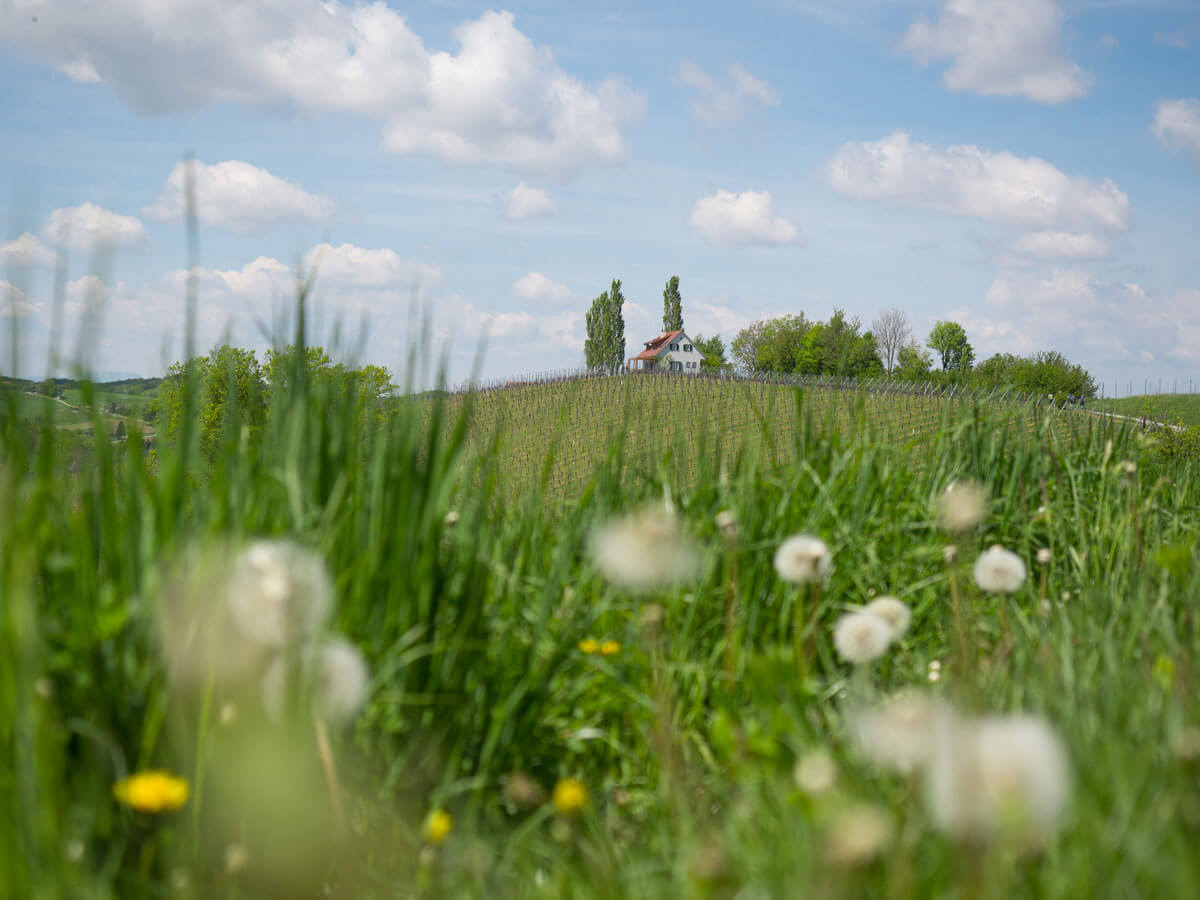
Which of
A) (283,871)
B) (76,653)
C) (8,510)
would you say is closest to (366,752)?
(283,871)

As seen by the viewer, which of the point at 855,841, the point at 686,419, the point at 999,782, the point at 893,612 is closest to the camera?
the point at 855,841

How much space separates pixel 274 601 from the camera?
133cm

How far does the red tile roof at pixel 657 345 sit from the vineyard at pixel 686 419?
154 ft

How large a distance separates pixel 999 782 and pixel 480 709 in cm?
112

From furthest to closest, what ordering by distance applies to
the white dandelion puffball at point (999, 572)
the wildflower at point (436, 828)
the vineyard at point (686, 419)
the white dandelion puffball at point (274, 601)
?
the vineyard at point (686, 419)
the white dandelion puffball at point (999, 572)
the wildflower at point (436, 828)
the white dandelion puffball at point (274, 601)

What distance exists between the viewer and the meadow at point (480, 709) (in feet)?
3.98

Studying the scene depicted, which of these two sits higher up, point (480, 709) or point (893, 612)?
point (893, 612)

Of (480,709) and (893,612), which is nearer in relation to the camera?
(480,709)

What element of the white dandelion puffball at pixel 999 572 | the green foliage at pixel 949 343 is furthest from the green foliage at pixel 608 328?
the white dandelion puffball at pixel 999 572

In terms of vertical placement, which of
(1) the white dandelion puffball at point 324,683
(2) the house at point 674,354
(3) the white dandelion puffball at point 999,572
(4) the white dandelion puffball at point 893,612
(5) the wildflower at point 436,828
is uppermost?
(2) the house at point 674,354

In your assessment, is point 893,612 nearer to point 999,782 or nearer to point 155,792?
point 999,782

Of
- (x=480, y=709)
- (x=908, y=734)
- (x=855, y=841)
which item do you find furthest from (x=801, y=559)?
(x=855, y=841)

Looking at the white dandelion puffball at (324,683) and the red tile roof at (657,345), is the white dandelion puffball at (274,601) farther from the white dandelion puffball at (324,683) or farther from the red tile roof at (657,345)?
the red tile roof at (657,345)

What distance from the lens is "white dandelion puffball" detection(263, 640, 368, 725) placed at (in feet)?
4.65
